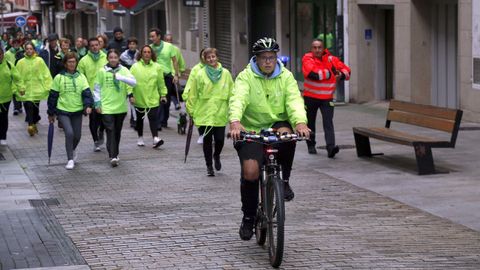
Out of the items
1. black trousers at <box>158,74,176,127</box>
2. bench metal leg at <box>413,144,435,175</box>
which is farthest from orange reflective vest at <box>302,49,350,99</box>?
black trousers at <box>158,74,176,127</box>

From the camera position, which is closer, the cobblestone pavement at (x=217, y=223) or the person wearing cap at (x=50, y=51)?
Result: the cobblestone pavement at (x=217, y=223)

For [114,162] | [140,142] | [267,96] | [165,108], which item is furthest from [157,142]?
[267,96]

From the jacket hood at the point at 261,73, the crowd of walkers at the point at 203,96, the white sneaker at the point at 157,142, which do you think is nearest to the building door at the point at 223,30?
the crowd of walkers at the point at 203,96

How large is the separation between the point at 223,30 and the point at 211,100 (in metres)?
22.4

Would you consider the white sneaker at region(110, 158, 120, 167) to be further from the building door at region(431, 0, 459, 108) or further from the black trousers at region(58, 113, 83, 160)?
the building door at region(431, 0, 459, 108)

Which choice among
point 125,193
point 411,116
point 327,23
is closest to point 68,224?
point 125,193

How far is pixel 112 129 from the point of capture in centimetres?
1579

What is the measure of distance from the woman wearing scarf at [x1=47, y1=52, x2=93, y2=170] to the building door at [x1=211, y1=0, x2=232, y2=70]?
20168mm

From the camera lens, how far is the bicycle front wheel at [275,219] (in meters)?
8.45

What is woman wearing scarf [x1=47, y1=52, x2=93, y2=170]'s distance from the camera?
15367mm

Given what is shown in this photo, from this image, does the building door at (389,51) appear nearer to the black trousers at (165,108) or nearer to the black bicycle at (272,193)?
the black trousers at (165,108)

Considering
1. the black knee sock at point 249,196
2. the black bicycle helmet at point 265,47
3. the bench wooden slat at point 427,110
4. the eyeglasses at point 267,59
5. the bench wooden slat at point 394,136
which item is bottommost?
the bench wooden slat at point 394,136

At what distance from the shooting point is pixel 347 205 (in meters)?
11.6

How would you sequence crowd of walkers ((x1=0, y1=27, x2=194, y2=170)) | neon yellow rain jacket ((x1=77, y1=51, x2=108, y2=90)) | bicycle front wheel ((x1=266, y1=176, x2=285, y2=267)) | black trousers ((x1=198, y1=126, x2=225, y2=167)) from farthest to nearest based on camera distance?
neon yellow rain jacket ((x1=77, y1=51, x2=108, y2=90))
crowd of walkers ((x1=0, y1=27, x2=194, y2=170))
black trousers ((x1=198, y1=126, x2=225, y2=167))
bicycle front wheel ((x1=266, y1=176, x2=285, y2=267))
